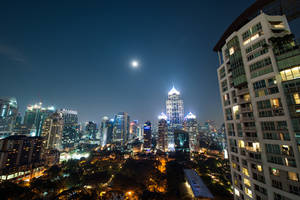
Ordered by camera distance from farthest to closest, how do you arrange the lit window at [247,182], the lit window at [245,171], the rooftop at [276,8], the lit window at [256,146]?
the lit window at [245,171] → the rooftop at [276,8] → the lit window at [247,182] → the lit window at [256,146]

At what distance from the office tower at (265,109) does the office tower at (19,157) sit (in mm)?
135585

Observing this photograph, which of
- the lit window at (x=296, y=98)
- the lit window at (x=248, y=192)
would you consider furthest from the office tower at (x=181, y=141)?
the lit window at (x=296, y=98)

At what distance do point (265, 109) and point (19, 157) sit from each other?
510 feet

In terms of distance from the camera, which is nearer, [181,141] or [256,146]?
[256,146]

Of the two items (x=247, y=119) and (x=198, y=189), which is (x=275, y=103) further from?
(x=198, y=189)

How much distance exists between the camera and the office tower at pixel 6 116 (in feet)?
581

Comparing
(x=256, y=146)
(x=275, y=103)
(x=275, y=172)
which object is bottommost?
(x=275, y=172)

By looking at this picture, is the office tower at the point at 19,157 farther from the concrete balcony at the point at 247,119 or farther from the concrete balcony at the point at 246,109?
the concrete balcony at the point at 246,109

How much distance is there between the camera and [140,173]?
239ft

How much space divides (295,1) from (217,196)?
6638 centimetres

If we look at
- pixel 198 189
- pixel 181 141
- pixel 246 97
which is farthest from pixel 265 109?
pixel 181 141

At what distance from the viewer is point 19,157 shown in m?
96.2

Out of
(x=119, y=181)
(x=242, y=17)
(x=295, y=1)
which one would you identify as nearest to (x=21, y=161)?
(x=119, y=181)

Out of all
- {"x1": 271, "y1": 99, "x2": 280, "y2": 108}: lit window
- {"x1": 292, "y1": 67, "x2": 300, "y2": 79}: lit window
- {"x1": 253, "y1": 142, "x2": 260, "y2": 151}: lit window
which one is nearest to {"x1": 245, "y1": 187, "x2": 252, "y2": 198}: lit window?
{"x1": 253, "y1": 142, "x2": 260, "y2": 151}: lit window
